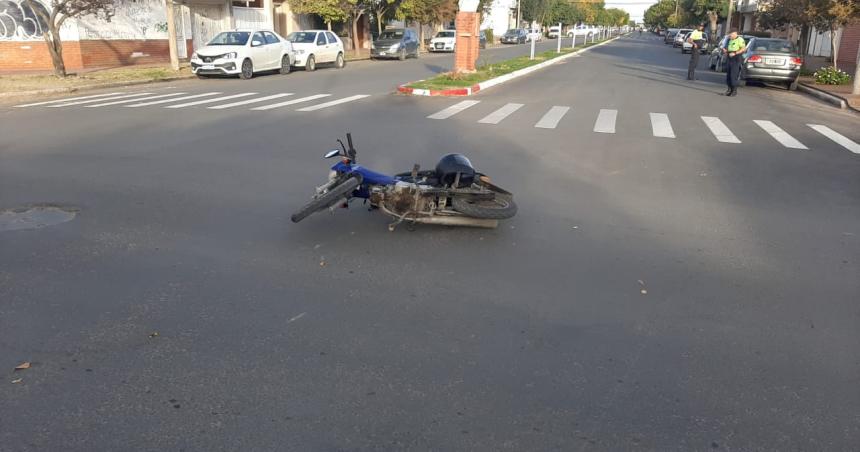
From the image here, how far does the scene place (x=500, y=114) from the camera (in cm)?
1458

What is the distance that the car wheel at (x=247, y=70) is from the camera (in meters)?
22.2

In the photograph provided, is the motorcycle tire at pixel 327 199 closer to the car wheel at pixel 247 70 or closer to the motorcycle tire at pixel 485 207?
the motorcycle tire at pixel 485 207

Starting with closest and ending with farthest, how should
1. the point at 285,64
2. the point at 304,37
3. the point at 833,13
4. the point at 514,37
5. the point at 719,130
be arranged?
the point at 719,130 < the point at 833,13 < the point at 285,64 < the point at 304,37 < the point at 514,37

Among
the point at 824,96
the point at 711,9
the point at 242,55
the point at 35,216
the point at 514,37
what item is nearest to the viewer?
the point at 35,216

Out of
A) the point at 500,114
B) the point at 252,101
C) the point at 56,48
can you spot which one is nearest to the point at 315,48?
the point at 56,48

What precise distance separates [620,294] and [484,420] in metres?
2.08

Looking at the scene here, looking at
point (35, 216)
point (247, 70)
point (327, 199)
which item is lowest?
Result: point (35, 216)

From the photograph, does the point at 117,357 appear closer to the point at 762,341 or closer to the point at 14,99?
the point at 762,341

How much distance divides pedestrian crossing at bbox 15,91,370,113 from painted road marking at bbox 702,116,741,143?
26.5ft

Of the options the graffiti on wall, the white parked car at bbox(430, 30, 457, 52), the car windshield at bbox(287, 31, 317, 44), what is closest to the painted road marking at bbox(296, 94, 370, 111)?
the car windshield at bbox(287, 31, 317, 44)

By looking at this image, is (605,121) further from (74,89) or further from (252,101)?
(74,89)

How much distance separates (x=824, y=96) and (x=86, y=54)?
80.0 feet

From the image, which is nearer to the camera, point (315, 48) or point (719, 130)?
point (719, 130)

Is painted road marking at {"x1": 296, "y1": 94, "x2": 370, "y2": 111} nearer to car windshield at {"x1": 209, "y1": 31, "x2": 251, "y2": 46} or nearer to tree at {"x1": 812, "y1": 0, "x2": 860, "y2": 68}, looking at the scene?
car windshield at {"x1": 209, "y1": 31, "x2": 251, "y2": 46}
